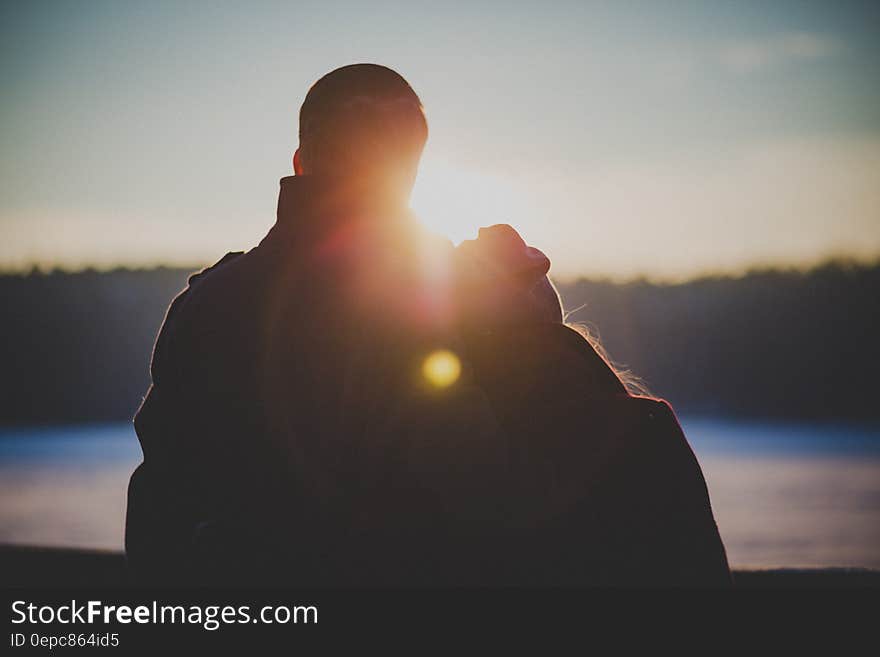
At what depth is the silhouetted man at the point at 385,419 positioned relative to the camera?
4.11ft

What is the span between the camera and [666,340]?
89.6 feet

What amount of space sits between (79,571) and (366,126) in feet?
7.17

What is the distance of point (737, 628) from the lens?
1674 millimetres

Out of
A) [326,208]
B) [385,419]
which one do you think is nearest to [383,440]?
[385,419]

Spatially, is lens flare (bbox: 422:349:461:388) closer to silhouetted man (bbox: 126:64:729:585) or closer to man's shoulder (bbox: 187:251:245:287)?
silhouetted man (bbox: 126:64:729:585)

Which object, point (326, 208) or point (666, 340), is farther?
point (666, 340)

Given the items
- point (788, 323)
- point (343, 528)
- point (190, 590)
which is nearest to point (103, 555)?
point (190, 590)

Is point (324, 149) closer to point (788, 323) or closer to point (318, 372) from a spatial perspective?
point (318, 372)

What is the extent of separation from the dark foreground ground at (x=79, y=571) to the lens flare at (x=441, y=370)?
1.75 m

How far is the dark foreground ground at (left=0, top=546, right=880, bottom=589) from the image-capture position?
2.61 meters

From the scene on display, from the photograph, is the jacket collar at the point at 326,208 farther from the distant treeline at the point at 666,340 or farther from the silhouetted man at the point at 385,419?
the distant treeline at the point at 666,340

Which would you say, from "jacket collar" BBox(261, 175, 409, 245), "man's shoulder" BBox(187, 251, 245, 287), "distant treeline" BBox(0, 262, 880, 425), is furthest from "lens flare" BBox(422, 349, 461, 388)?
"distant treeline" BBox(0, 262, 880, 425)

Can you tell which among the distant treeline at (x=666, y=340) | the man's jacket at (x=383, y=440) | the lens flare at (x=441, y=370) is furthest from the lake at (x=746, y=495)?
the distant treeline at (x=666, y=340)

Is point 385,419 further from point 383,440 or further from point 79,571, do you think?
point 79,571
